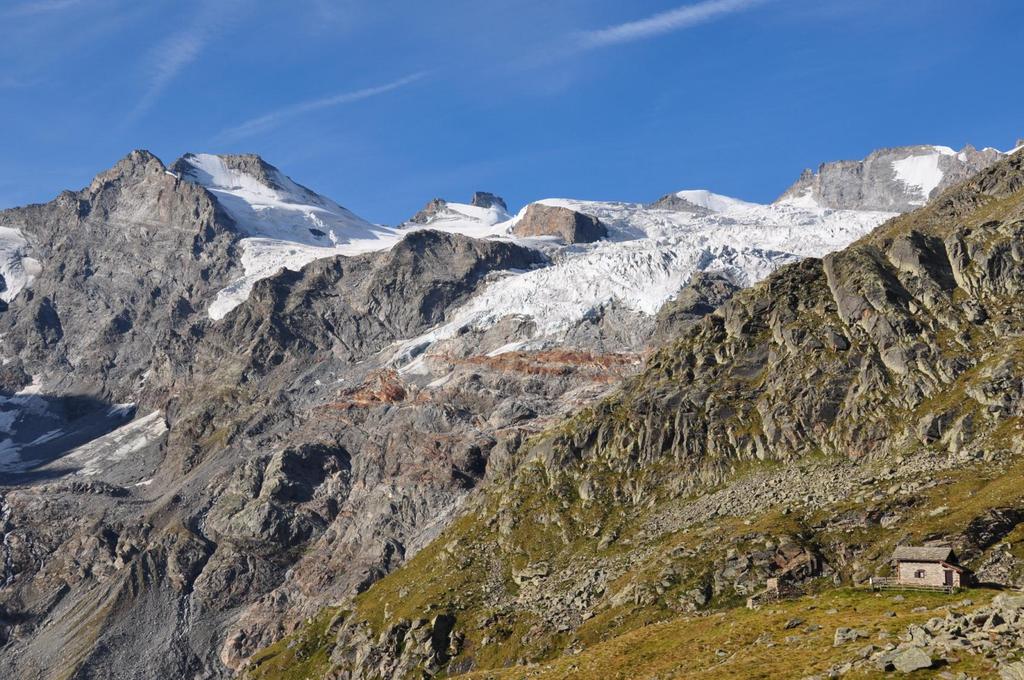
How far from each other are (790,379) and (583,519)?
44.9m

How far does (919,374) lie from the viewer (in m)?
166

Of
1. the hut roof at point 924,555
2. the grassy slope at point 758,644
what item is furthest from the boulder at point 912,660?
the hut roof at point 924,555

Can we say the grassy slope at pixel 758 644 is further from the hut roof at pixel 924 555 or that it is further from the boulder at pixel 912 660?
the hut roof at pixel 924 555

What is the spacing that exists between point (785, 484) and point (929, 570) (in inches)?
2426

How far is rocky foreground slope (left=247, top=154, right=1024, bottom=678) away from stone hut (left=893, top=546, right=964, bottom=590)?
37.8 feet

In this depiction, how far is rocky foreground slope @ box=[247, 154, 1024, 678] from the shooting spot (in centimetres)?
13350

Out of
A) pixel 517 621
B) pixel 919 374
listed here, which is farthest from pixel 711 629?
pixel 919 374

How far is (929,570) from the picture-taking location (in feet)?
317

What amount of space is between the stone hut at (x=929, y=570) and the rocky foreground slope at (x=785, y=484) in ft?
37.8

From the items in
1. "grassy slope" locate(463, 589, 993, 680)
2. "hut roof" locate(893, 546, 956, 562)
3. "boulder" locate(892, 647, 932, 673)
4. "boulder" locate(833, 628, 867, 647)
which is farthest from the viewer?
"hut roof" locate(893, 546, 956, 562)

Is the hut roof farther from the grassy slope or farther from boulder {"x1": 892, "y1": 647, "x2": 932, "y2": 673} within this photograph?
boulder {"x1": 892, "y1": 647, "x2": 932, "y2": 673}

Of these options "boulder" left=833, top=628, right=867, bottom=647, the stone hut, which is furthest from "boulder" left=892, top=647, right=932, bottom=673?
the stone hut

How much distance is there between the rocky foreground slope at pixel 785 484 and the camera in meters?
134

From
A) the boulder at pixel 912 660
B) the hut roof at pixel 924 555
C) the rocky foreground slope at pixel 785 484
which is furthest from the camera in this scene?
the rocky foreground slope at pixel 785 484
